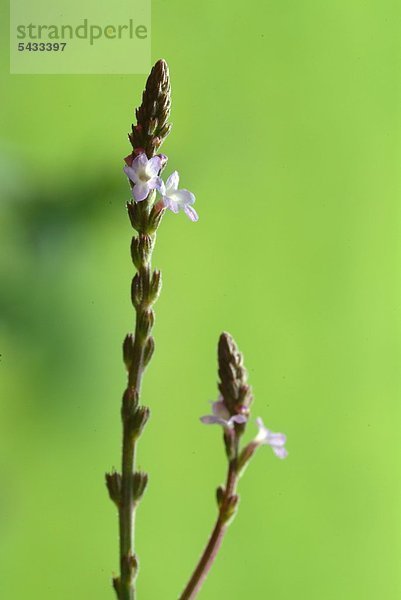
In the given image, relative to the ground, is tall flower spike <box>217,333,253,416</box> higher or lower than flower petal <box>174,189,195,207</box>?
lower

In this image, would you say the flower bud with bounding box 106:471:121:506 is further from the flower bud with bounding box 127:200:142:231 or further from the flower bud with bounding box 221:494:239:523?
the flower bud with bounding box 127:200:142:231

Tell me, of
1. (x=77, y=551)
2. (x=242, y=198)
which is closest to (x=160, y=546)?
(x=77, y=551)

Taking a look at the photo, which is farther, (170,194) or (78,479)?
(78,479)

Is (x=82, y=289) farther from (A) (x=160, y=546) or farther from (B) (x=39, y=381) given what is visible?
(A) (x=160, y=546)

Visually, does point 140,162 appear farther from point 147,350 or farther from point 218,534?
point 218,534

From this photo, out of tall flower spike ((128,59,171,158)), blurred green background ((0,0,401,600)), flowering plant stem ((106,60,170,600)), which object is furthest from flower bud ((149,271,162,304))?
blurred green background ((0,0,401,600))

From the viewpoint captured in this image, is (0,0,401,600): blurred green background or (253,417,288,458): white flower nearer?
(253,417,288,458): white flower
